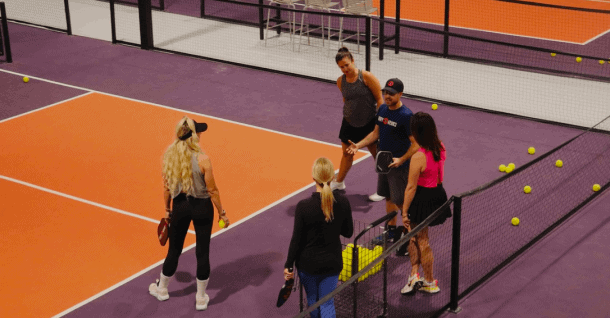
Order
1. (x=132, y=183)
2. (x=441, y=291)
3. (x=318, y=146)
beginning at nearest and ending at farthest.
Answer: (x=441, y=291)
(x=132, y=183)
(x=318, y=146)

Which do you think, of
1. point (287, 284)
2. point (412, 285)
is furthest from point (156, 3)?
point (287, 284)

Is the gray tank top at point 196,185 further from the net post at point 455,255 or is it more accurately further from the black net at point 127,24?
the black net at point 127,24

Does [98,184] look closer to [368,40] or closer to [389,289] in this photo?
[389,289]

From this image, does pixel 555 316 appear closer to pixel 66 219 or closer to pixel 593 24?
pixel 66 219

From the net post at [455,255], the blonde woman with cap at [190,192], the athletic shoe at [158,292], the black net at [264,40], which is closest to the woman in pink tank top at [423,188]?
the net post at [455,255]

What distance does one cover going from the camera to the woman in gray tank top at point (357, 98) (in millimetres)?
9897

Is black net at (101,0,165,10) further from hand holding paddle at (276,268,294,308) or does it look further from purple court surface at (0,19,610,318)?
hand holding paddle at (276,268,294,308)

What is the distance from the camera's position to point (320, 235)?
22.7 ft

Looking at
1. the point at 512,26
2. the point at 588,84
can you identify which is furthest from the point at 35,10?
the point at 588,84

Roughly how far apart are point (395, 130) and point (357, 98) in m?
1.27

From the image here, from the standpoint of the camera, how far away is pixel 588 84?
49.3 feet

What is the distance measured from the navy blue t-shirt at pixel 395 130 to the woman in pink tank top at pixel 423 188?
0.80m

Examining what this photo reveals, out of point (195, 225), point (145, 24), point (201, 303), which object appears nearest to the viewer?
point (195, 225)

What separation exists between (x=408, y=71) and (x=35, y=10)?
31.5ft
